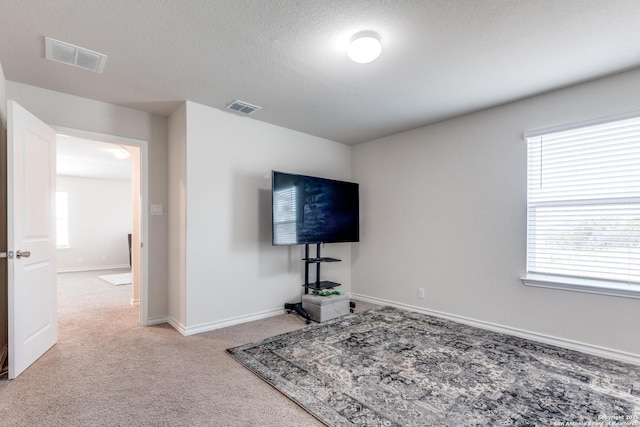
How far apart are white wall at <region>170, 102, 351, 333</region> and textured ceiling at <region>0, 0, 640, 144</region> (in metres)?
0.51

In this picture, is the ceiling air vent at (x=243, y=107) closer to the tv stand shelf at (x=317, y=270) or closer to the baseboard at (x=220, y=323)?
the tv stand shelf at (x=317, y=270)

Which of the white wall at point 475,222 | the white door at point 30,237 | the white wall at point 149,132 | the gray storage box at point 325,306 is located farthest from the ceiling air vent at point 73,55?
the white wall at point 475,222

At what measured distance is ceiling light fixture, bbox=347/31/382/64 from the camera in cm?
208

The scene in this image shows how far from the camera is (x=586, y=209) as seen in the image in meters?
2.80

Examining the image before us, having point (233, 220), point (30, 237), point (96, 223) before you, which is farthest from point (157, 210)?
point (96, 223)

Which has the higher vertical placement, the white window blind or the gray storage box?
the white window blind

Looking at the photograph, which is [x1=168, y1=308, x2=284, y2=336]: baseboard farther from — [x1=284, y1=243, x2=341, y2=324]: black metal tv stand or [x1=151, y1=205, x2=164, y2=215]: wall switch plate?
[x1=151, y1=205, x2=164, y2=215]: wall switch plate

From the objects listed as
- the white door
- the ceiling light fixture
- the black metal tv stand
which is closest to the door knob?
the white door

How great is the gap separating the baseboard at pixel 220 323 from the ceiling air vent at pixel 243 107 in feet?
7.66

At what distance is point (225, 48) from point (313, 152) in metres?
2.28

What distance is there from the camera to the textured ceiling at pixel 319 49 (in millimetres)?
1870

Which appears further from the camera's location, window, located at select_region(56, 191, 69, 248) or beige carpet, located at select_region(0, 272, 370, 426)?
window, located at select_region(56, 191, 69, 248)

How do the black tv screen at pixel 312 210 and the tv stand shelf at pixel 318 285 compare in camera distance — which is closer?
the black tv screen at pixel 312 210

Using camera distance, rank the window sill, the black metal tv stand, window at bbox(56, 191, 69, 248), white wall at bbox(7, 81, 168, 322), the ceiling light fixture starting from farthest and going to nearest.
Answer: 1. window at bbox(56, 191, 69, 248)
2. the black metal tv stand
3. white wall at bbox(7, 81, 168, 322)
4. the window sill
5. the ceiling light fixture
